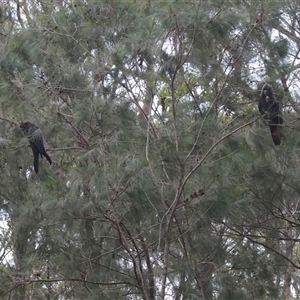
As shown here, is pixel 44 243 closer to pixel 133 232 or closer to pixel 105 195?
pixel 133 232

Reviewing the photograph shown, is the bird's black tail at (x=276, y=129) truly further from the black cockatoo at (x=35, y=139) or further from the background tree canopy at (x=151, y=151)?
the black cockatoo at (x=35, y=139)

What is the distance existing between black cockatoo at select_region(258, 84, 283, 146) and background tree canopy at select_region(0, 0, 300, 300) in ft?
0.23

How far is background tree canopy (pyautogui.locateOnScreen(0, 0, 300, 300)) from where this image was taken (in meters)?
4.84

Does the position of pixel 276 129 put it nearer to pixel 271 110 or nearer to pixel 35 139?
pixel 271 110

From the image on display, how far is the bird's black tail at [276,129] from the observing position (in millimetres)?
4883

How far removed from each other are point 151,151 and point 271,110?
930 mm

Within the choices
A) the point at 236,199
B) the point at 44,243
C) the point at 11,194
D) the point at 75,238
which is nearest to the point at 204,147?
the point at 236,199

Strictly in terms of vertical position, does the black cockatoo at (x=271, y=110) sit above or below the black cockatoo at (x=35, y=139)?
below

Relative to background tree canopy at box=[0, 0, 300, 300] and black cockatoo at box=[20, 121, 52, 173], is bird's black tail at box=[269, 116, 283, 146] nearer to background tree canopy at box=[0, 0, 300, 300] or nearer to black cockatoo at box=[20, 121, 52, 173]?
background tree canopy at box=[0, 0, 300, 300]

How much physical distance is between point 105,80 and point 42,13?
1.11 metres

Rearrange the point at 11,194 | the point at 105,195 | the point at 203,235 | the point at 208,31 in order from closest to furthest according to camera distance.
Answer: the point at 105,195, the point at 208,31, the point at 203,235, the point at 11,194

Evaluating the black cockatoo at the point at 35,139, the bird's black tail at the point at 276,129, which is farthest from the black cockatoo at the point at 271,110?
A: the black cockatoo at the point at 35,139

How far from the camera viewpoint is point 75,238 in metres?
5.17

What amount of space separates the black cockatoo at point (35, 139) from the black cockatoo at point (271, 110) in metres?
1.76
